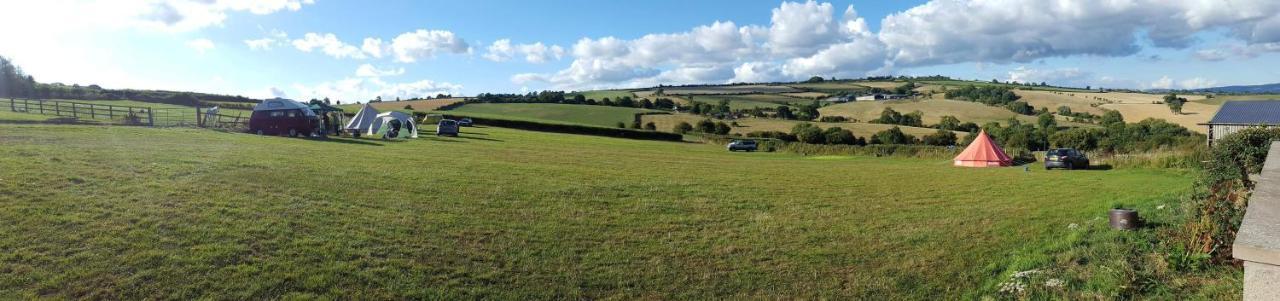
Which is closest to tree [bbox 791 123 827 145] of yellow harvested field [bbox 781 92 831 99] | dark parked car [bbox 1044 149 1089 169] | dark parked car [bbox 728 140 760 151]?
dark parked car [bbox 728 140 760 151]

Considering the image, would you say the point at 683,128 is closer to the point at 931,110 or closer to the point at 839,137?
the point at 839,137

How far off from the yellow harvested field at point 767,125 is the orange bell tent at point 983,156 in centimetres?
3735

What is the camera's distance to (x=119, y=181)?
11.7 m

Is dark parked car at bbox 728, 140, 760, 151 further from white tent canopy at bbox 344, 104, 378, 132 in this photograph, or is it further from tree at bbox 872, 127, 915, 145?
white tent canopy at bbox 344, 104, 378, 132

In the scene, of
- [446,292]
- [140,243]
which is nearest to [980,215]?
[446,292]

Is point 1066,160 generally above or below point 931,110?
below

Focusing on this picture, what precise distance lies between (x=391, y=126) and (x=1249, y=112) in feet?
148

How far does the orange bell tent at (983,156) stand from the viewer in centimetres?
3142

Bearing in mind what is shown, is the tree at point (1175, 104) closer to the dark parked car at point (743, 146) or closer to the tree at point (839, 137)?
the tree at point (839, 137)

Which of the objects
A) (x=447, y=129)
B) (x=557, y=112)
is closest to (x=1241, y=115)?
(x=447, y=129)

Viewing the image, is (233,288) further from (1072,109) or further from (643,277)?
(1072,109)

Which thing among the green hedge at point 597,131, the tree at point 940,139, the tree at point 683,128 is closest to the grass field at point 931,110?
the tree at point 940,139

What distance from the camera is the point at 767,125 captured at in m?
78.8

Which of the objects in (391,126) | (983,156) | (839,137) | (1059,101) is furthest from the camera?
(1059,101)
